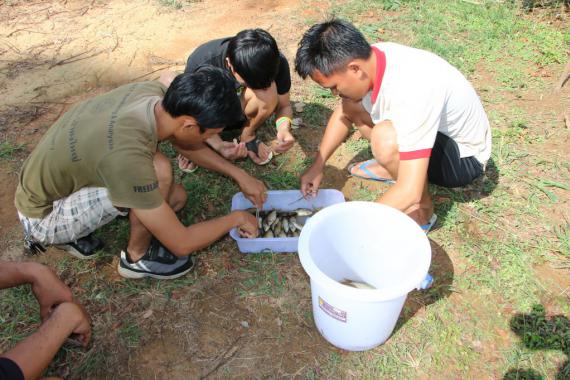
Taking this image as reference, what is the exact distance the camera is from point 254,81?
2678 millimetres

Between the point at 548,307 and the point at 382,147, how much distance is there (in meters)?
1.30

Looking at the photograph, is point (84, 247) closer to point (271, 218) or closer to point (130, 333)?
point (130, 333)

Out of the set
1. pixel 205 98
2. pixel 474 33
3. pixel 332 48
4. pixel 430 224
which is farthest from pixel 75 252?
pixel 474 33

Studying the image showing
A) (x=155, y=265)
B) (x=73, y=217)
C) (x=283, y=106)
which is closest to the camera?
(x=73, y=217)

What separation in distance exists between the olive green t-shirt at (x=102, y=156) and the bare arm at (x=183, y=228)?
72mm

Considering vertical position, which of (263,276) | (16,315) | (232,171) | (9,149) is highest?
(232,171)

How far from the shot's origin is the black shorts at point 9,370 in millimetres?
1588

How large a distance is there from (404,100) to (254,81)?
106 centimetres

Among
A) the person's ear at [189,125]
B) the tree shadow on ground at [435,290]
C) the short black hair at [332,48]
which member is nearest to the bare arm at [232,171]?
the person's ear at [189,125]

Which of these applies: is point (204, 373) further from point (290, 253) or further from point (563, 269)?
point (563, 269)

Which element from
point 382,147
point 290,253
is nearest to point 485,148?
point 382,147

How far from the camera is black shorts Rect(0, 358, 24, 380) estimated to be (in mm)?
1588

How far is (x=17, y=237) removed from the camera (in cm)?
280

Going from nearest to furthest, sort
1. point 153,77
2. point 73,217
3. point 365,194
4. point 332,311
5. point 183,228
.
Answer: point 332,311
point 183,228
point 73,217
point 365,194
point 153,77
